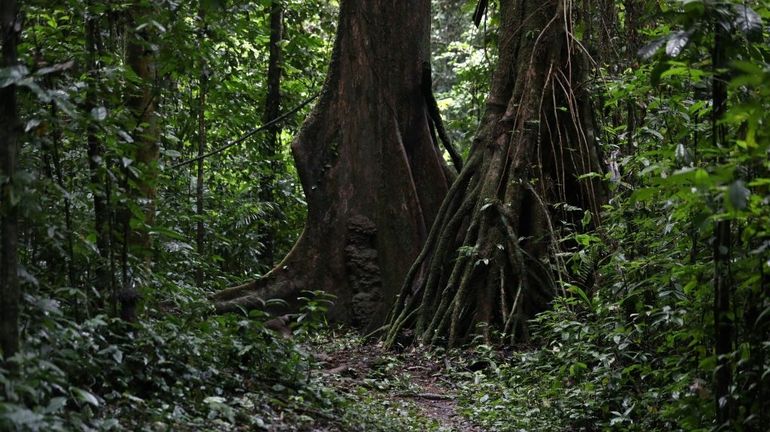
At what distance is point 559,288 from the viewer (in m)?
8.41

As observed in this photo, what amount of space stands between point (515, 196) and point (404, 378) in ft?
8.20

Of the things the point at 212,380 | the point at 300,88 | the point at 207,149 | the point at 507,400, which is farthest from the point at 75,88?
the point at 300,88

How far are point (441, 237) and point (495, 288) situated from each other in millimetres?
940

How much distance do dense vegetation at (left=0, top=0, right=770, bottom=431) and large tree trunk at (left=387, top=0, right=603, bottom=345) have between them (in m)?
0.09

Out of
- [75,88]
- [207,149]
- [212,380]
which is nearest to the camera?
[75,88]

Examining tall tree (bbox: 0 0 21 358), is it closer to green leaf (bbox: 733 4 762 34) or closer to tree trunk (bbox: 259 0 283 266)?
green leaf (bbox: 733 4 762 34)

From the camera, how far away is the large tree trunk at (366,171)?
1022cm

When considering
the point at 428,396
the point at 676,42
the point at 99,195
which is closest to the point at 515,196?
the point at 428,396

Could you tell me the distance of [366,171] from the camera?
1044 centimetres

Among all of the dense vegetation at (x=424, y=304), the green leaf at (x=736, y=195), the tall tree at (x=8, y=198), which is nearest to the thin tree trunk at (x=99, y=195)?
the dense vegetation at (x=424, y=304)

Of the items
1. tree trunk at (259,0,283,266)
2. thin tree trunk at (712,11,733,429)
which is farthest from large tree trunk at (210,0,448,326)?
thin tree trunk at (712,11,733,429)

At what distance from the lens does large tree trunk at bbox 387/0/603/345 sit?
27.7ft

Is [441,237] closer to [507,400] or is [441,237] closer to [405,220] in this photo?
[405,220]

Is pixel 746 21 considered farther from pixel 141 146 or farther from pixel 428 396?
pixel 428 396
